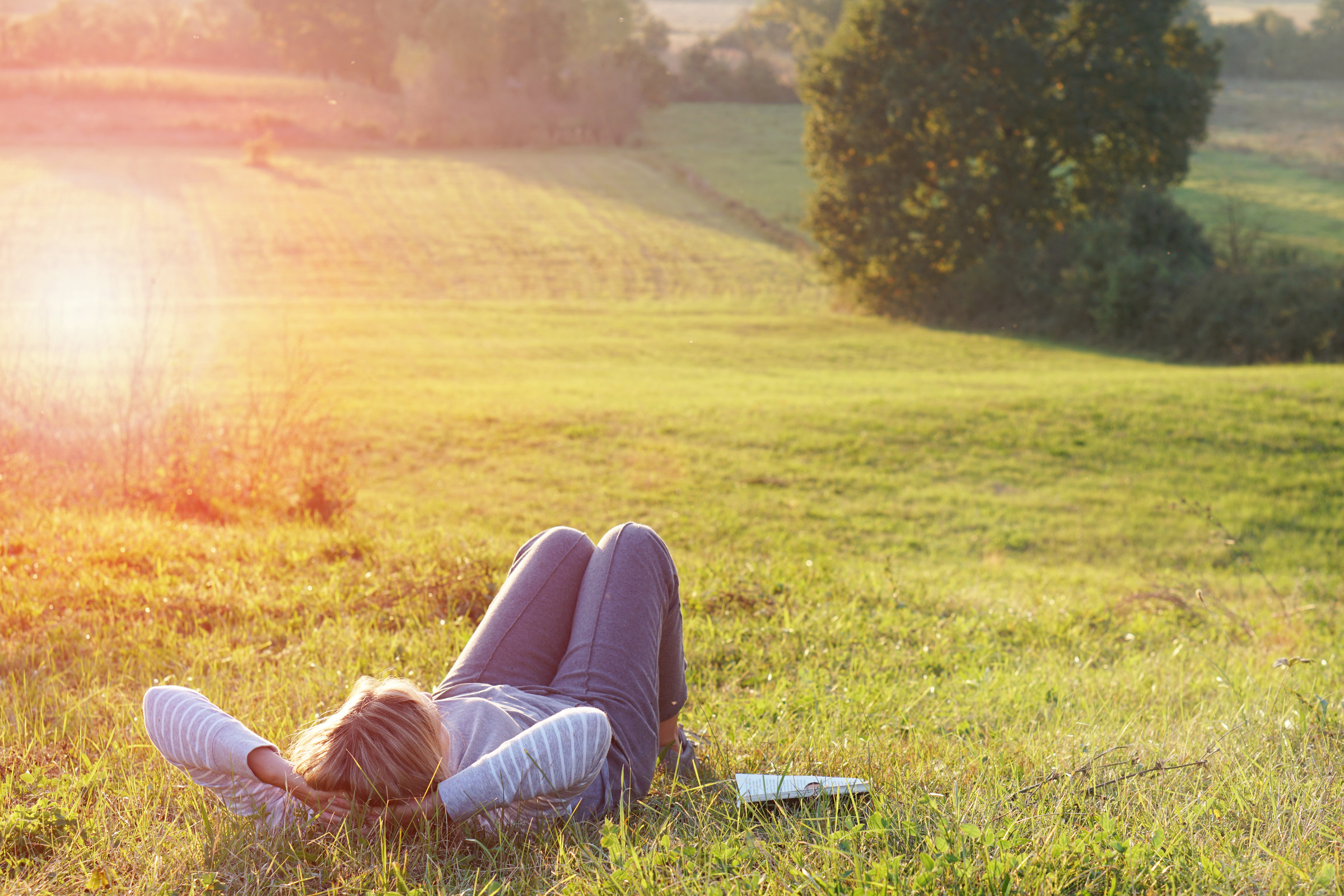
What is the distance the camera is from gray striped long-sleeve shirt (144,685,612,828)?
7.41ft

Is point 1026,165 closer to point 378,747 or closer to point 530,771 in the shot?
point 530,771

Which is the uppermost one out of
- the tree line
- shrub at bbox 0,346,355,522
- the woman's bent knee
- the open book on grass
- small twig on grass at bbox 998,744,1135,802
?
the tree line

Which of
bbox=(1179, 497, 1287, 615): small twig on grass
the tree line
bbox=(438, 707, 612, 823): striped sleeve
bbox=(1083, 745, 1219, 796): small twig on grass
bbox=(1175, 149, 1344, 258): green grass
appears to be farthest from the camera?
bbox=(1175, 149, 1344, 258): green grass

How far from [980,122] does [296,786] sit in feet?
79.8

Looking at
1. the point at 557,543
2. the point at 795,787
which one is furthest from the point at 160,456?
the point at 795,787

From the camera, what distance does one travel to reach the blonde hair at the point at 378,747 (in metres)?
2.27

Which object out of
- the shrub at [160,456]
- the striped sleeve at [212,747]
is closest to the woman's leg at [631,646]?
the striped sleeve at [212,747]

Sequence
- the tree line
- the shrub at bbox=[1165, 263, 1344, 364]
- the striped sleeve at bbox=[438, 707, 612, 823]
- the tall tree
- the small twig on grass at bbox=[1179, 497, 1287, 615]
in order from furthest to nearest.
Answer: the tall tree, the tree line, the shrub at bbox=[1165, 263, 1344, 364], the small twig on grass at bbox=[1179, 497, 1287, 615], the striped sleeve at bbox=[438, 707, 612, 823]

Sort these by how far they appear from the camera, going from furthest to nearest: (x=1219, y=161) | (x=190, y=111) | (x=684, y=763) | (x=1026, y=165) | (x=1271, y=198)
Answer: (x=190, y=111) < (x=1219, y=161) < (x=1271, y=198) < (x=1026, y=165) < (x=684, y=763)

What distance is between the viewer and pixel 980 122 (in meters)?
23.2

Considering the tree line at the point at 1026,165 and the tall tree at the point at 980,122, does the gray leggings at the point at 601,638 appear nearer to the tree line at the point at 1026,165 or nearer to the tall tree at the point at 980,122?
the tree line at the point at 1026,165

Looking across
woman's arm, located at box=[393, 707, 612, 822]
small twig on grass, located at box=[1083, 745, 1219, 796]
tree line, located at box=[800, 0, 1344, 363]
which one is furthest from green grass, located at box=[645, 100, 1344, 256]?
woman's arm, located at box=[393, 707, 612, 822]

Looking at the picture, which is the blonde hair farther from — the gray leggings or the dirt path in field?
the dirt path in field

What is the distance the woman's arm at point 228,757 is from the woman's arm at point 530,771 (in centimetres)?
26
